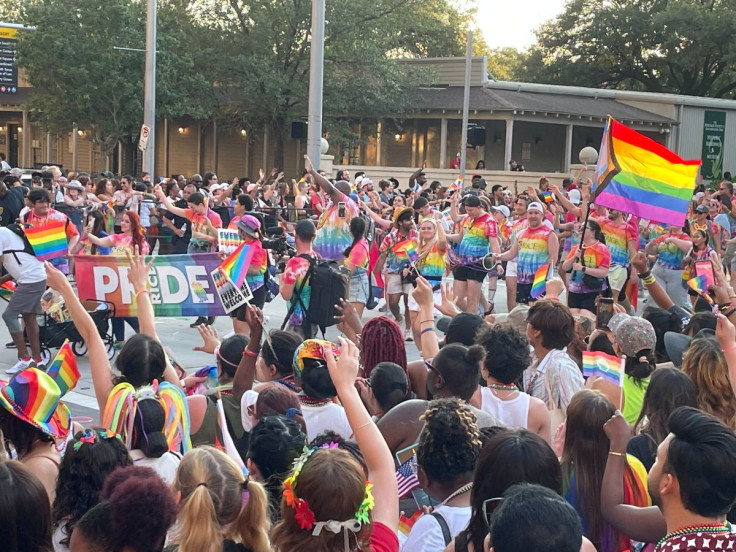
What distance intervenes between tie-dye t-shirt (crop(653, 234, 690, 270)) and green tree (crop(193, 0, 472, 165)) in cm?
2458

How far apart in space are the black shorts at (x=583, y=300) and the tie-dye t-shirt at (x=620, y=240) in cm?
97

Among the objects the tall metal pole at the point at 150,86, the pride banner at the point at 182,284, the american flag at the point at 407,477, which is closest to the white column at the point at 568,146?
the tall metal pole at the point at 150,86

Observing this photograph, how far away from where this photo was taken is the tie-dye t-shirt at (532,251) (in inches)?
480

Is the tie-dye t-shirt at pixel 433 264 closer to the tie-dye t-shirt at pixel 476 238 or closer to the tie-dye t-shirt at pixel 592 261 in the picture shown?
the tie-dye t-shirt at pixel 476 238

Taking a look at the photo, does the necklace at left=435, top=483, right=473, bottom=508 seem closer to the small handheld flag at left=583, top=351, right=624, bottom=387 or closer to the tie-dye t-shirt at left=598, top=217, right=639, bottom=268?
the small handheld flag at left=583, top=351, right=624, bottom=387

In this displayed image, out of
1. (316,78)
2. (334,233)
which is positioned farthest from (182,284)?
(316,78)

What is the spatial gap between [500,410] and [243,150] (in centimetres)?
4103

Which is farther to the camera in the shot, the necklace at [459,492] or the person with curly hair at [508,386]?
the person with curly hair at [508,386]

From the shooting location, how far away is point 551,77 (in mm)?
48812

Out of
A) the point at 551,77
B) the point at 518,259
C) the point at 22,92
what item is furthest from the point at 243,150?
the point at 518,259

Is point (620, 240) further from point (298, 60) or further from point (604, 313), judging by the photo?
point (298, 60)

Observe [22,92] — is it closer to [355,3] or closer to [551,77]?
[355,3]

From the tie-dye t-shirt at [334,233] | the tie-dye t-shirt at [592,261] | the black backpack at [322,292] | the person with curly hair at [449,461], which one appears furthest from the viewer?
the tie-dye t-shirt at [334,233]

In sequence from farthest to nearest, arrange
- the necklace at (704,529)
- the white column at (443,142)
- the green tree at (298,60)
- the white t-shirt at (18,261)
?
the white column at (443,142)
the green tree at (298,60)
the white t-shirt at (18,261)
the necklace at (704,529)
